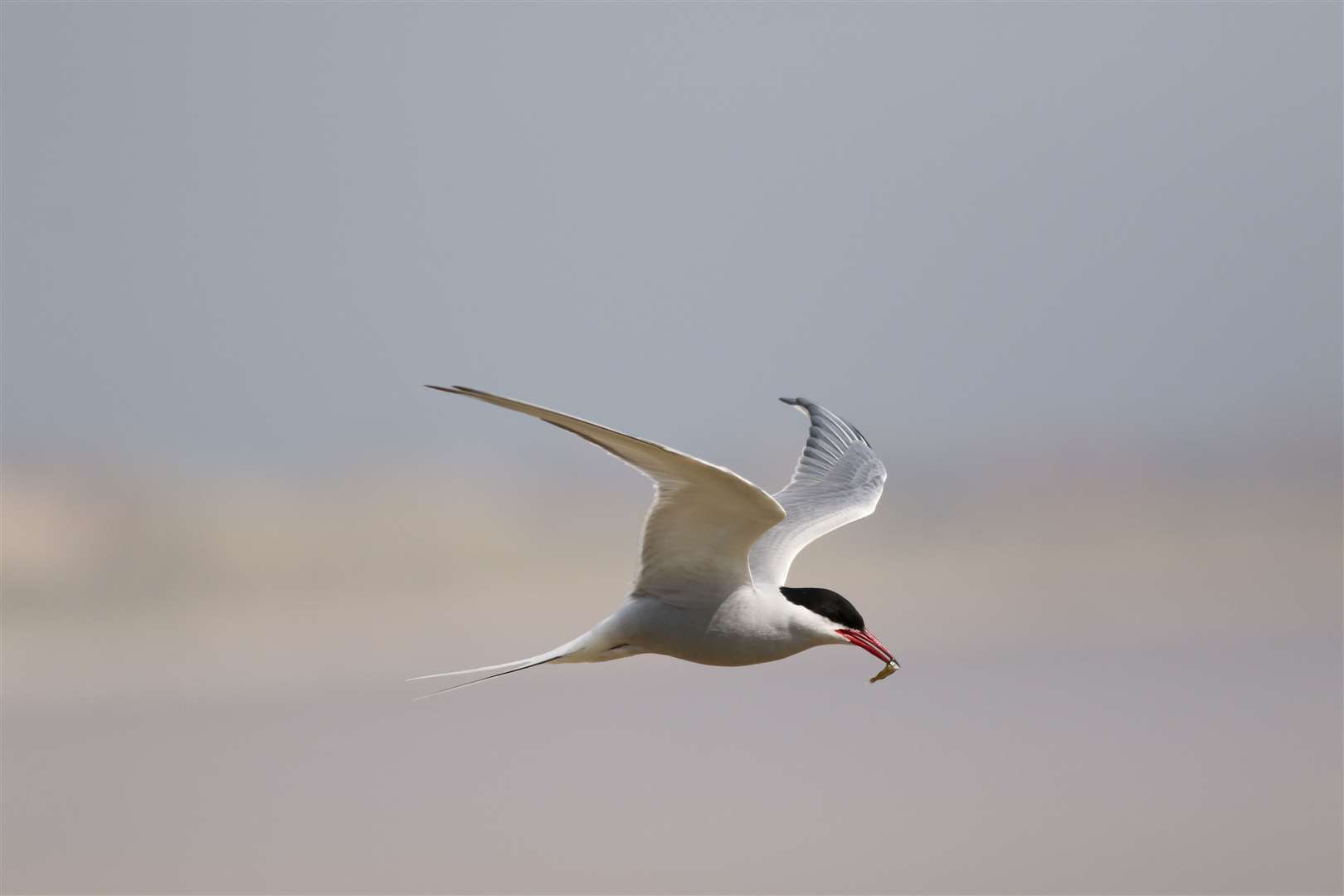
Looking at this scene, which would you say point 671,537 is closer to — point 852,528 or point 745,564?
Answer: point 745,564

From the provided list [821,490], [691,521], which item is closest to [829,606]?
[691,521]

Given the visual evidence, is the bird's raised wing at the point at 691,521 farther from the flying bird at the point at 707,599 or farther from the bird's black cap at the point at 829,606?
the bird's black cap at the point at 829,606

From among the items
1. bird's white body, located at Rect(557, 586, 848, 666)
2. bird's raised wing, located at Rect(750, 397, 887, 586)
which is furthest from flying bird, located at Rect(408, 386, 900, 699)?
bird's raised wing, located at Rect(750, 397, 887, 586)

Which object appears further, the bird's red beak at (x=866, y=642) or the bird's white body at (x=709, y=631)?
the bird's red beak at (x=866, y=642)

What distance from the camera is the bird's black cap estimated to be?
629 cm

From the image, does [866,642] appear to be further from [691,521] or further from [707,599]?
[691,521]

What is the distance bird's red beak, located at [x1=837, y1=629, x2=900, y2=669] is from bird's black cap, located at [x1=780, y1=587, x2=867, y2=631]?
20 mm

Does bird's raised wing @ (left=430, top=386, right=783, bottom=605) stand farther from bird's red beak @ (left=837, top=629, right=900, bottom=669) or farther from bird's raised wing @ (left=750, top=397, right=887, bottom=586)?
bird's raised wing @ (left=750, top=397, right=887, bottom=586)

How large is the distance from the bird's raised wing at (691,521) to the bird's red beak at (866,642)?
490mm

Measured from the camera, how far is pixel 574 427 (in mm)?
4891

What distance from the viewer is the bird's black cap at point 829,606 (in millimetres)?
6285

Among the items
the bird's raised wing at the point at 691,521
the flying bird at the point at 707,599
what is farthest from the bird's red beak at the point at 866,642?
the bird's raised wing at the point at 691,521

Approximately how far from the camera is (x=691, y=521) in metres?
5.88

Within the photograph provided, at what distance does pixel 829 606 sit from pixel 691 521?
30.7 inches
